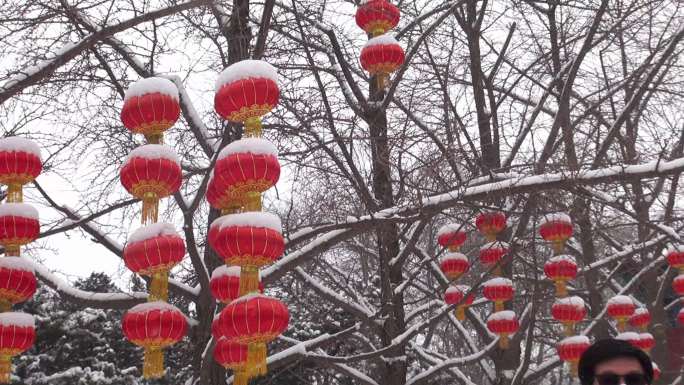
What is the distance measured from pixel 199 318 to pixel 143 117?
2.42m

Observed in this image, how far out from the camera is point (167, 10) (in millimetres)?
4754

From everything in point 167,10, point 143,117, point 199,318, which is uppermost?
point 167,10

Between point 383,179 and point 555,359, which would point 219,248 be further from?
point 555,359

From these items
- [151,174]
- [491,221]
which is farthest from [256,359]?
[491,221]

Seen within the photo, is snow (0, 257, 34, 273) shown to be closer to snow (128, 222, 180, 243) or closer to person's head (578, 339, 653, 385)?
snow (128, 222, 180, 243)

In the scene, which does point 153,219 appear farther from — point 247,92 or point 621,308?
point 621,308

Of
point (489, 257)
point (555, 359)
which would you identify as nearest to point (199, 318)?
point (489, 257)

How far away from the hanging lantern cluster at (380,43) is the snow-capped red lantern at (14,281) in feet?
10.1

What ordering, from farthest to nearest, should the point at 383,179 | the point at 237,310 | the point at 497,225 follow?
the point at 383,179 → the point at 497,225 → the point at 237,310

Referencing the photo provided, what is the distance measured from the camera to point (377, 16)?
6012 millimetres

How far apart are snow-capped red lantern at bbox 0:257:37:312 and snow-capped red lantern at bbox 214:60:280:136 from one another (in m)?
2.09

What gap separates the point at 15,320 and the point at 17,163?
1.09 meters

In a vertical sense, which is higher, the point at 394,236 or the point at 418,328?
the point at 394,236

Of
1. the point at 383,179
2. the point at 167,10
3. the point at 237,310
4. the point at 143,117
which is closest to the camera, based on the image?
the point at 237,310
